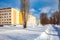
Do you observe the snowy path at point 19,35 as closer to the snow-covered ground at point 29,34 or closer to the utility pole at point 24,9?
the snow-covered ground at point 29,34

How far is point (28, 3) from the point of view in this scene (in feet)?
20.5

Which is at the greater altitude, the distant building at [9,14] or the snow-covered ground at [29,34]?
the distant building at [9,14]

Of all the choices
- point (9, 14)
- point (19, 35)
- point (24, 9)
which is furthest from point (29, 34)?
point (9, 14)

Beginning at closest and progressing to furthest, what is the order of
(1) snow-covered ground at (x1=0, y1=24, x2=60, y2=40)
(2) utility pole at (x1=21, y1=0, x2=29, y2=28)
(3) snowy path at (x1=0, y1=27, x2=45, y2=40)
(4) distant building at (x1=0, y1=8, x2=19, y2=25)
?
(3) snowy path at (x1=0, y1=27, x2=45, y2=40) < (1) snow-covered ground at (x1=0, y1=24, x2=60, y2=40) < (2) utility pole at (x1=21, y1=0, x2=29, y2=28) < (4) distant building at (x1=0, y1=8, x2=19, y2=25)

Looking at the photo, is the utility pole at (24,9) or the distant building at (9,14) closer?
the utility pole at (24,9)

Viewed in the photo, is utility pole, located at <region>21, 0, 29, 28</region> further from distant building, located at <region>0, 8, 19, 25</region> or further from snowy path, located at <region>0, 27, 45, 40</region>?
distant building, located at <region>0, 8, 19, 25</region>

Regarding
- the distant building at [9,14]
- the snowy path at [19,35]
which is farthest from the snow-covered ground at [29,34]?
the distant building at [9,14]

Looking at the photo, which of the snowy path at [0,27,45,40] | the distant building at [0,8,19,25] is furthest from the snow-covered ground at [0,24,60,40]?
the distant building at [0,8,19,25]

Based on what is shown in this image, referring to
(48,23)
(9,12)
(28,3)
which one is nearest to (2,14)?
(9,12)

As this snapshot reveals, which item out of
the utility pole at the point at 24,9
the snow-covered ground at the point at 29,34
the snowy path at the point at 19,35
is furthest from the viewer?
the utility pole at the point at 24,9

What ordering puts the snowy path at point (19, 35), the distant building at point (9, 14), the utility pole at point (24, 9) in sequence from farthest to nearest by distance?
the distant building at point (9, 14)
the utility pole at point (24, 9)
the snowy path at point (19, 35)

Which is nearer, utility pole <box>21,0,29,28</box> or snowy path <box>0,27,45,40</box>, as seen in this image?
snowy path <box>0,27,45,40</box>

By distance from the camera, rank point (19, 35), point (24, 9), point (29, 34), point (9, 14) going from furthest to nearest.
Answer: point (9, 14), point (24, 9), point (29, 34), point (19, 35)

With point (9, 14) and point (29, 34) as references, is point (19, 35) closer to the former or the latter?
point (29, 34)
